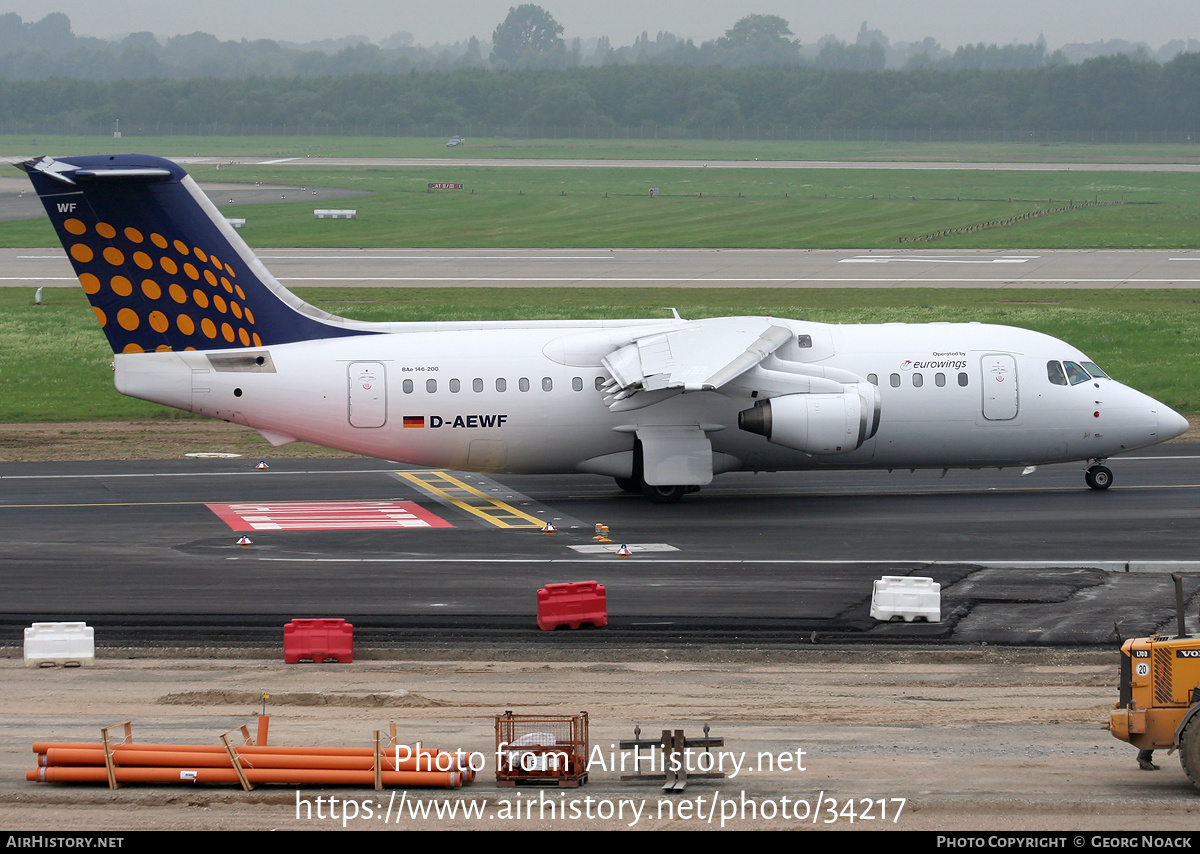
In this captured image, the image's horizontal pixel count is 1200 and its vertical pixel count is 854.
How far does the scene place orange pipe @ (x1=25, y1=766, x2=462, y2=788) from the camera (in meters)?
15.6

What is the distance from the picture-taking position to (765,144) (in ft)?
655

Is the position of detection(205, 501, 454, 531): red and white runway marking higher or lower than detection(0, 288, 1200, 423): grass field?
lower

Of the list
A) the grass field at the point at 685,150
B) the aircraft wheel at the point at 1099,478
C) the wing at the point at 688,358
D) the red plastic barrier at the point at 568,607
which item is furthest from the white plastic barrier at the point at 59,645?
the grass field at the point at 685,150

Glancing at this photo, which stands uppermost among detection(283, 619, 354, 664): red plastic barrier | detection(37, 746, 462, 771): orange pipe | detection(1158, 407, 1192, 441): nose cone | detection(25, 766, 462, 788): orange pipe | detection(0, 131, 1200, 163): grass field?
detection(0, 131, 1200, 163): grass field

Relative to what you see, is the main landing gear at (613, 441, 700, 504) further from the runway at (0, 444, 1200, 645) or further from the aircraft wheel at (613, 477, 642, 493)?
the runway at (0, 444, 1200, 645)

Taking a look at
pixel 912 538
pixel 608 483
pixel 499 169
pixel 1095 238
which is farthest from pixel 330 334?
pixel 499 169

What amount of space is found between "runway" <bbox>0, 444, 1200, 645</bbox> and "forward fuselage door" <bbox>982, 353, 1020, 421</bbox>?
6.58 feet

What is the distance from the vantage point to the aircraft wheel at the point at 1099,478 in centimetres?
3391

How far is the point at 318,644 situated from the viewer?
21.2 meters

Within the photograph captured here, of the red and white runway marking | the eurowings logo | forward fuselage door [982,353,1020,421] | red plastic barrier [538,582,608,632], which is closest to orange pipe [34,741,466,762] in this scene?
red plastic barrier [538,582,608,632]

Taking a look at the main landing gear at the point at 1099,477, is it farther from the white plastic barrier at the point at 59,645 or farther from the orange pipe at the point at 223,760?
the white plastic barrier at the point at 59,645

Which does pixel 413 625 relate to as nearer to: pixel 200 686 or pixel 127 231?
pixel 200 686

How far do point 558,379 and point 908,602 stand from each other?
1164cm

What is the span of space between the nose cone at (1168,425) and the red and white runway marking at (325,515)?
16.6m
